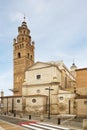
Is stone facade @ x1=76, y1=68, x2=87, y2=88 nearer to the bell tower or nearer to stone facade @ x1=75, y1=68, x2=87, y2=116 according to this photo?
stone facade @ x1=75, y1=68, x2=87, y2=116

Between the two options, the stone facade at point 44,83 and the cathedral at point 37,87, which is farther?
the stone facade at point 44,83

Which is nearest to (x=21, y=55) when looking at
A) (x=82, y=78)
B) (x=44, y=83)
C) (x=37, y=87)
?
(x=37, y=87)

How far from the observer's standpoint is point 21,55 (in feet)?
198

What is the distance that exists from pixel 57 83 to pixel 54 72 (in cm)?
260

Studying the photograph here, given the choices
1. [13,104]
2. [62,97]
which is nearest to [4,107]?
[13,104]

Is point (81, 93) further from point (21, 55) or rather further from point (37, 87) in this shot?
point (21, 55)

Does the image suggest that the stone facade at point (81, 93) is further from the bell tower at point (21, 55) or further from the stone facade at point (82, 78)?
the bell tower at point (21, 55)

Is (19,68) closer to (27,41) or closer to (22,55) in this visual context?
(22,55)

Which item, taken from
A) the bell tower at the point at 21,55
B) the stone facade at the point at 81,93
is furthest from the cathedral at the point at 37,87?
the stone facade at the point at 81,93

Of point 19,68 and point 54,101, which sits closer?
point 54,101

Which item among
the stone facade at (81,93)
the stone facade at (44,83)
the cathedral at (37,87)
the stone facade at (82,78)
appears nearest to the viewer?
the stone facade at (81,93)

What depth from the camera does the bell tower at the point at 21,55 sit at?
5903cm

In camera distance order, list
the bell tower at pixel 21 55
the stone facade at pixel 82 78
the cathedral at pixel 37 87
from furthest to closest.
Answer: the bell tower at pixel 21 55 < the cathedral at pixel 37 87 < the stone facade at pixel 82 78

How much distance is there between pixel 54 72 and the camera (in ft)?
152
